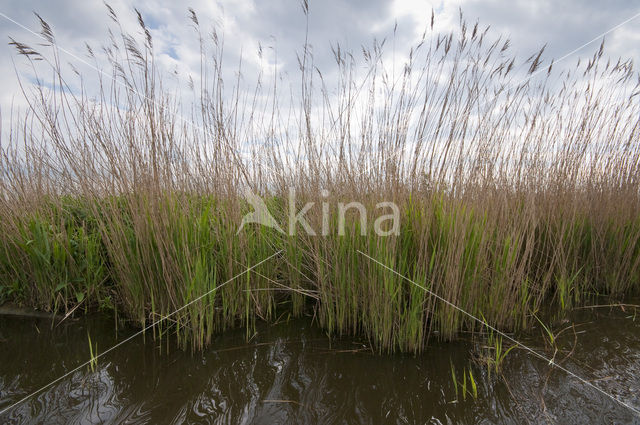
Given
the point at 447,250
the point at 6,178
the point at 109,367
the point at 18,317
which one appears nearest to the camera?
the point at 109,367

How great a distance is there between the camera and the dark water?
1272 mm

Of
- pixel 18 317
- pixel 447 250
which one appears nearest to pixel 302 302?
pixel 447 250

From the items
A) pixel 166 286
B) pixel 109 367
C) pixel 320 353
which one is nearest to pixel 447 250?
pixel 320 353

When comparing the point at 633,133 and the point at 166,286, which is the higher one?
the point at 633,133

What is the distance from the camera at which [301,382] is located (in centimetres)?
150

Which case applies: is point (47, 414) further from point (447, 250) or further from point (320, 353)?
point (447, 250)

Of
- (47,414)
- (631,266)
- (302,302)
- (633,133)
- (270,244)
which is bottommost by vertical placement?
(47,414)

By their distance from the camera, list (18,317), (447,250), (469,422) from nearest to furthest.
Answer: (469,422) < (447,250) < (18,317)

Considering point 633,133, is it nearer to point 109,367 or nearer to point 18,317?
point 109,367

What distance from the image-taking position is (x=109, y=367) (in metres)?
1.58

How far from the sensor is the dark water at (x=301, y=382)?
4.17 ft

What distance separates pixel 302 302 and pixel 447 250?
3.72ft

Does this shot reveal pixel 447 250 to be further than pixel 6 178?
No

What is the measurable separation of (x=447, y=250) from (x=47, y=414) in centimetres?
204
